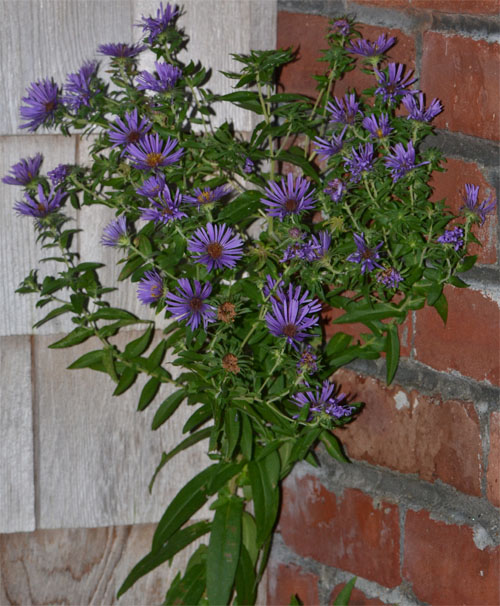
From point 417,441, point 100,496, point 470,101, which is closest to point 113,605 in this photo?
point 100,496

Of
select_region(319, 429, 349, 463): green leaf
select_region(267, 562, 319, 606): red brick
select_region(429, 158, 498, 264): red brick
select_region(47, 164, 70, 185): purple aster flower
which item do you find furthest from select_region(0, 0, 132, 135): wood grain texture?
select_region(267, 562, 319, 606): red brick

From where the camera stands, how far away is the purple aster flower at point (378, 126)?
2.63 feet

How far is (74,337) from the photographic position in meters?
0.97

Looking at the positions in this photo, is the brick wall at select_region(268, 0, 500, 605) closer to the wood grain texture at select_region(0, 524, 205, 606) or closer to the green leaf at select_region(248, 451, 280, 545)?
the green leaf at select_region(248, 451, 280, 545)

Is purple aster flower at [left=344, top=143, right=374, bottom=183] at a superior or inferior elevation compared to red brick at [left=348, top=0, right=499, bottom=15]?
inferior

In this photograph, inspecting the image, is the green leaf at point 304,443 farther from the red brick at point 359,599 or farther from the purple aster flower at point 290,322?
the red brick at point 359,599

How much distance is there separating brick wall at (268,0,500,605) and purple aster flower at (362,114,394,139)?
73 millimetres

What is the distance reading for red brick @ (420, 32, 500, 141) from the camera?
78cm

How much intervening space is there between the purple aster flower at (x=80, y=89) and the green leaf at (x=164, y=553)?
539 mm

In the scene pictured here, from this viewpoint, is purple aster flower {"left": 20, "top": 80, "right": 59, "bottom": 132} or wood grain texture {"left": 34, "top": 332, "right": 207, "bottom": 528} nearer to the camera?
purple aster flower {"left": 20, "top": 80, "right": 59, "bottom": 132}

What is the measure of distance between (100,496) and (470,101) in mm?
679

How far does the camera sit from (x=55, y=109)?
2.97 ft

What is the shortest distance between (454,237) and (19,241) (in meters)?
0.54

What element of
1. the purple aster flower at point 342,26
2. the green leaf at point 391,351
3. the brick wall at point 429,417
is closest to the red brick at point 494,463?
the brick wall at point 429,417
